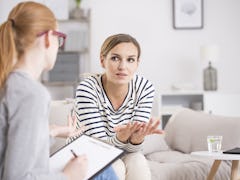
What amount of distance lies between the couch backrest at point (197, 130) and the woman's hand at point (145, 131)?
3.14 ft

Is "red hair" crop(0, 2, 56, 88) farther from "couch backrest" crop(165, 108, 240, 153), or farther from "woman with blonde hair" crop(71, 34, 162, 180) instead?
"couch backrest" crop(165, 108, 240, 153)

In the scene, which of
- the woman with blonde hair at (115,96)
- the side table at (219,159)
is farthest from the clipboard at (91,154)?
the side table at (219,159)

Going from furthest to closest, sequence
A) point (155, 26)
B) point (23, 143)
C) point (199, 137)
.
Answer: point (155, 26)
point (199, 137)
point (23, 143)

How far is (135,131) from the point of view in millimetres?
1958

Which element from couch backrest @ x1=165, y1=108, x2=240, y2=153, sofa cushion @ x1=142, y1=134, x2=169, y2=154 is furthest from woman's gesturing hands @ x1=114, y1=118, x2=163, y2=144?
sofa cushion @ x1=142, y1=134, x2=169, y2=154

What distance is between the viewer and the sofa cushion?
309cm

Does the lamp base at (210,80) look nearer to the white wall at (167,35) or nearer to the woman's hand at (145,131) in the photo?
the white wall at (167,35)

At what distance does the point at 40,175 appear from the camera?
119 centimetres

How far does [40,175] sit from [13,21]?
40 centimetres

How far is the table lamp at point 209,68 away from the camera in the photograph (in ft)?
15.7

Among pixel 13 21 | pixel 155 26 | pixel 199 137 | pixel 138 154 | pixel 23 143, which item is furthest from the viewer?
pixel 155 26

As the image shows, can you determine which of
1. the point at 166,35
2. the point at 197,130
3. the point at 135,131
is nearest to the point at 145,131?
the point at 135,131

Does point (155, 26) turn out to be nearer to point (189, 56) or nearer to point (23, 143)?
point (189, 56)

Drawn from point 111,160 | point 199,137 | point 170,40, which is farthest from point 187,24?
point 111,160
